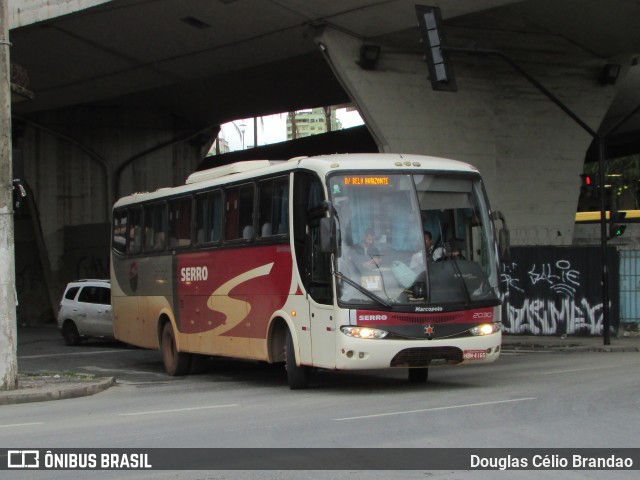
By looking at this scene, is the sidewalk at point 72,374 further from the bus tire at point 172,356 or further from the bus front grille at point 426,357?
the bus front grille at point 426,357

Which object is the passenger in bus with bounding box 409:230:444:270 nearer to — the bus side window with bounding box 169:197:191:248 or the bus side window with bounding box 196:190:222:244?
the bus side window with bounding box 196:190:222:244

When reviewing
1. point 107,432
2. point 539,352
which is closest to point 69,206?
point 539,352

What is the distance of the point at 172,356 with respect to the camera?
65.1ft

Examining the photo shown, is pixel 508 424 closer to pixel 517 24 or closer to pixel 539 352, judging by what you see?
pixel 539 352

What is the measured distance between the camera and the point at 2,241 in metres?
15.8

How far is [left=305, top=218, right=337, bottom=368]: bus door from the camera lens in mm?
14203

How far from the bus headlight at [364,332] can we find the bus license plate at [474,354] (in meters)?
1.25

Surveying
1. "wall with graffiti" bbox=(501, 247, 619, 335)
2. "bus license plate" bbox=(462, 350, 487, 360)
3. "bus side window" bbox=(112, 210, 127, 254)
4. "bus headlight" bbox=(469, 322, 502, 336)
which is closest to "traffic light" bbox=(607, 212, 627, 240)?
"wall with graffiti" bbox=(501, 247, 619, 335)

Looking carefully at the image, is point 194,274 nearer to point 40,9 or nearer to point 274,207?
point 274,207

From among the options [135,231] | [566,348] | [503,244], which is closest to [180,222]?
[135,231]

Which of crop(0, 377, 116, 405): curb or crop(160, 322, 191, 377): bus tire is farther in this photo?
crop(160, 322, 191, 377): bus tire

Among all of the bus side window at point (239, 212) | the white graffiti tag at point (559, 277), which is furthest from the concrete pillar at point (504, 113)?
the bus side window at point (239, 212)

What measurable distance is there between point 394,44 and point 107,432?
63.0ft

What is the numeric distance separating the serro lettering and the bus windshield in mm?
4526
